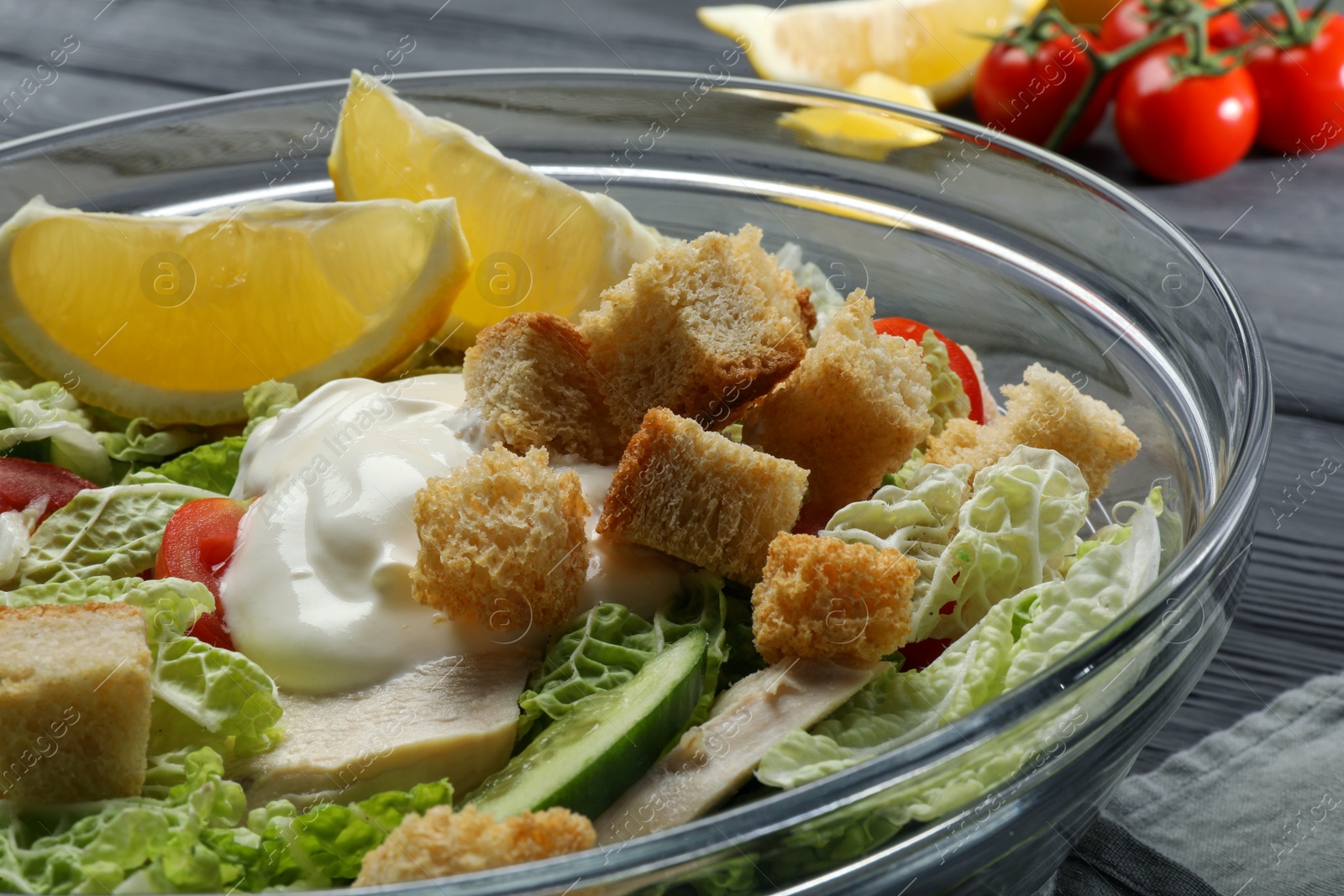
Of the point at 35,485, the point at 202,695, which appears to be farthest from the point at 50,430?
the point at 202,695

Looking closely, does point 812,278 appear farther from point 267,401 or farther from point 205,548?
point 205,548

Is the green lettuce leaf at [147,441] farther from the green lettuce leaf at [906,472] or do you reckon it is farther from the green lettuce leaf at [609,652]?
the green lettuce leaf at [906,472]

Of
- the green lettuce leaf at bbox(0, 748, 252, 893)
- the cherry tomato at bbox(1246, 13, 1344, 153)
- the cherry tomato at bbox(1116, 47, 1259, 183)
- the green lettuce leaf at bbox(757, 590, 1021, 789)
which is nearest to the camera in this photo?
the green lettuce leaf at bbox(0, 748, 252, 893)

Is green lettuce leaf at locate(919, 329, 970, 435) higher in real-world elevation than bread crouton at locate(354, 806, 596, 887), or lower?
higher

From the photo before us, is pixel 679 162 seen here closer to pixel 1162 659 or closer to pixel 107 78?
pixel 1162 659

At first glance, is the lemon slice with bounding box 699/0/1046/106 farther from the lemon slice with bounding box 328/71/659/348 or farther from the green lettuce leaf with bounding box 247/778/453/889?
the green lettuce leaf with bounding box 247/778/453/889

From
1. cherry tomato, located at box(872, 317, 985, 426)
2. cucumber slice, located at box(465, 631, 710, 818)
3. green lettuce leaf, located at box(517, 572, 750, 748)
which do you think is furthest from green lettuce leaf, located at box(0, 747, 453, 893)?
cherry tomato, located at box(872, 317, 985, 426)
